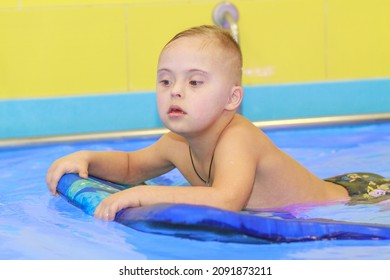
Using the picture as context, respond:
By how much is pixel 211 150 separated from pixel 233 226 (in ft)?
1.58

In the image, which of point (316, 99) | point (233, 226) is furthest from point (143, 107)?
point (233, 226)

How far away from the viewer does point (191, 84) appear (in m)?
2.26

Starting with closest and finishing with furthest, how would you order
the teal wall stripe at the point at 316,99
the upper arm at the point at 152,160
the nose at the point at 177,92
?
the nose at the point at 177,92 → the upper arm at the point at 152,160 → the teal wall stripe at the point at 316,99

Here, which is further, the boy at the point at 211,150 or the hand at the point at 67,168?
the hand at the point at 67,168

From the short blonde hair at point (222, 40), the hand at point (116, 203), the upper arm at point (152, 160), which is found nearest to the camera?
the hand at point (116, 203)

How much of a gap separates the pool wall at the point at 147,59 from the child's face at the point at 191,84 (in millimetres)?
1944

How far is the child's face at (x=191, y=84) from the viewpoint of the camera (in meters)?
2.23

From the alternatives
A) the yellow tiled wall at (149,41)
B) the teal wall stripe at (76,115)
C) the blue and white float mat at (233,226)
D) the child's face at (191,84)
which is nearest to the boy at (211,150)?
the child's face at (191,84)

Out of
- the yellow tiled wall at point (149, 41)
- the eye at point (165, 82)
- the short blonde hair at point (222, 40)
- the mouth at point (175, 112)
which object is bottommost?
the mouth at point (175, 112)

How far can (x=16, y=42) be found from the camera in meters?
4.16

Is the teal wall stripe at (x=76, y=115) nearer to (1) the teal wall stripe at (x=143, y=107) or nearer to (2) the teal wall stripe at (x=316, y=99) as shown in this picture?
(1) the teal wall stripe at (x=143, y=107)
